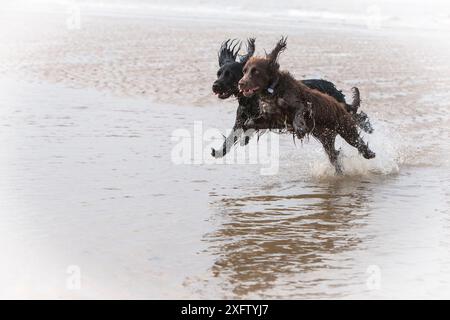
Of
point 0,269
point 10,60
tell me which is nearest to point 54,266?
point 0,269

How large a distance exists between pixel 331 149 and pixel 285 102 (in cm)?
90

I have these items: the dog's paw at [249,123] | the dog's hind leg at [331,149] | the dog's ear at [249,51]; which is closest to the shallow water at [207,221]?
the dog's hind leg at [331,149]

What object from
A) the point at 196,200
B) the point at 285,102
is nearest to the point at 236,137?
the point at 285,102

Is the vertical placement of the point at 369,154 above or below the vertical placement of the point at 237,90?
below

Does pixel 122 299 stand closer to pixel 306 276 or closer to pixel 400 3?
pixel 306 276

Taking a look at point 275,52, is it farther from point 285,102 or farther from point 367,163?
point 367,163

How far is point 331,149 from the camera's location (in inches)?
333

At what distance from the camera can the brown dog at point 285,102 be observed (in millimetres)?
7844

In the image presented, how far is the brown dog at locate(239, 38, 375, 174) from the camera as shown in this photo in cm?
784

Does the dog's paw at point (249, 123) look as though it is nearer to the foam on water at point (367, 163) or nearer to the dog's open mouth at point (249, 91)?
the dog's open mouth at point (249, 91)

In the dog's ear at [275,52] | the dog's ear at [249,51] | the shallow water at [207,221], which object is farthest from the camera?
the dog's ear at [249,51]

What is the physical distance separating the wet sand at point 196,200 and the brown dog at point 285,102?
56 centimetres

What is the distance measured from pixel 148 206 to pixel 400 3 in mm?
30019

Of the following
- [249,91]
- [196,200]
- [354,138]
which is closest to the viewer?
[196,200]
